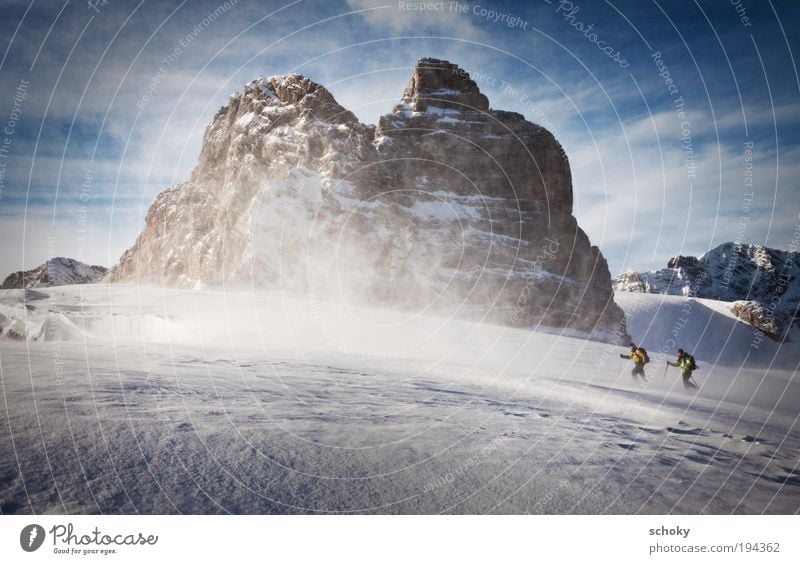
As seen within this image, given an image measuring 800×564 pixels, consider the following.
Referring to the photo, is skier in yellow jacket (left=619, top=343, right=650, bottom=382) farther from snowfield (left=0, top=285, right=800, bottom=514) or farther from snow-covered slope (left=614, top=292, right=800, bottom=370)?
snow-covered slope (left=614, top=292, right=800, bottom=370)

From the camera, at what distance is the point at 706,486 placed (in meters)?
4.79

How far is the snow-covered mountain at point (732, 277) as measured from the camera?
70.1 m

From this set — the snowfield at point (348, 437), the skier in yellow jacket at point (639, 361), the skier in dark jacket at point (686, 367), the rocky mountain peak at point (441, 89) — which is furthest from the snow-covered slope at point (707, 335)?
the snowfield at point (348, 437)

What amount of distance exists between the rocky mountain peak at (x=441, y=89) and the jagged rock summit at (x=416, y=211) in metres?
0.17

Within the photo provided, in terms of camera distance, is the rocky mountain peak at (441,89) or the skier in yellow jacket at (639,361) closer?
the skier in yellow jacket at (639,361)

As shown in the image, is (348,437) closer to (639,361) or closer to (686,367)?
(639,361)

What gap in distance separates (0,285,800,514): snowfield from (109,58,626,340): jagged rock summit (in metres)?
26.6

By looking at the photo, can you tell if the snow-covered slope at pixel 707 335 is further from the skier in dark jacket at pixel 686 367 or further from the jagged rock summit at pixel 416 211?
the skier in dark jacket at pixel 686 367

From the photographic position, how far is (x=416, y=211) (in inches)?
1560

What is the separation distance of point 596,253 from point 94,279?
85041 millimetres
